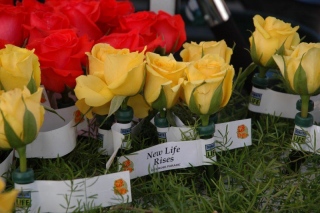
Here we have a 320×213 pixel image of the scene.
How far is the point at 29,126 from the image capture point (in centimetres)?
69

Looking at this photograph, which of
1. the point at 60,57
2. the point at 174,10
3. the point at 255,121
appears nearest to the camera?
the point at 60,57

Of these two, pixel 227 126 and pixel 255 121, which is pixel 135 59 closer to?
pixel 227 126

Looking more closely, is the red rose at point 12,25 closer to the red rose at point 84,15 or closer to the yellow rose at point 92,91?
the red rose at point 84,15

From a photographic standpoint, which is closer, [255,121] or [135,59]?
[135,59]

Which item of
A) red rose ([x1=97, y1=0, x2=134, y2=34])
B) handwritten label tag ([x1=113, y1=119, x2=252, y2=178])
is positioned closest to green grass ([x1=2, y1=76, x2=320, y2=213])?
handwritten label tag ([x1=113, y1=119, x2=252, y2=178])

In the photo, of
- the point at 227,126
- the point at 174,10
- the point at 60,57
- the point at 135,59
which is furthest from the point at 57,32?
the point at 174,10

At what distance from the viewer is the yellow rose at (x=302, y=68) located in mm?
808

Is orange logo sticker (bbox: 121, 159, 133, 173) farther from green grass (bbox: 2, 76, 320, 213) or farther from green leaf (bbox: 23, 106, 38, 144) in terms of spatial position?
green leaf (bbox: 23, 106, 38, 144)

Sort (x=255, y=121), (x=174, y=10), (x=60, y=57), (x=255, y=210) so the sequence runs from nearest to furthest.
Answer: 1. (x=255, y=210)
2. (x=60, y=57)
3. (x=255, y=121)
4. (x=174, y=10)

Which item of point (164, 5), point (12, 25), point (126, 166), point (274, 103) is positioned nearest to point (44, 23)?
point (12, 25)

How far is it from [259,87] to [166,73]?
225 millimetres

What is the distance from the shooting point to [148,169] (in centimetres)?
82

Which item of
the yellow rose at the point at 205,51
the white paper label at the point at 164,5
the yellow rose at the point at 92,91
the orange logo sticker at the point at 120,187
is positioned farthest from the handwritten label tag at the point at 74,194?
the white paper label at the point at 164,5

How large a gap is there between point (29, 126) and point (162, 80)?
0.62ft
